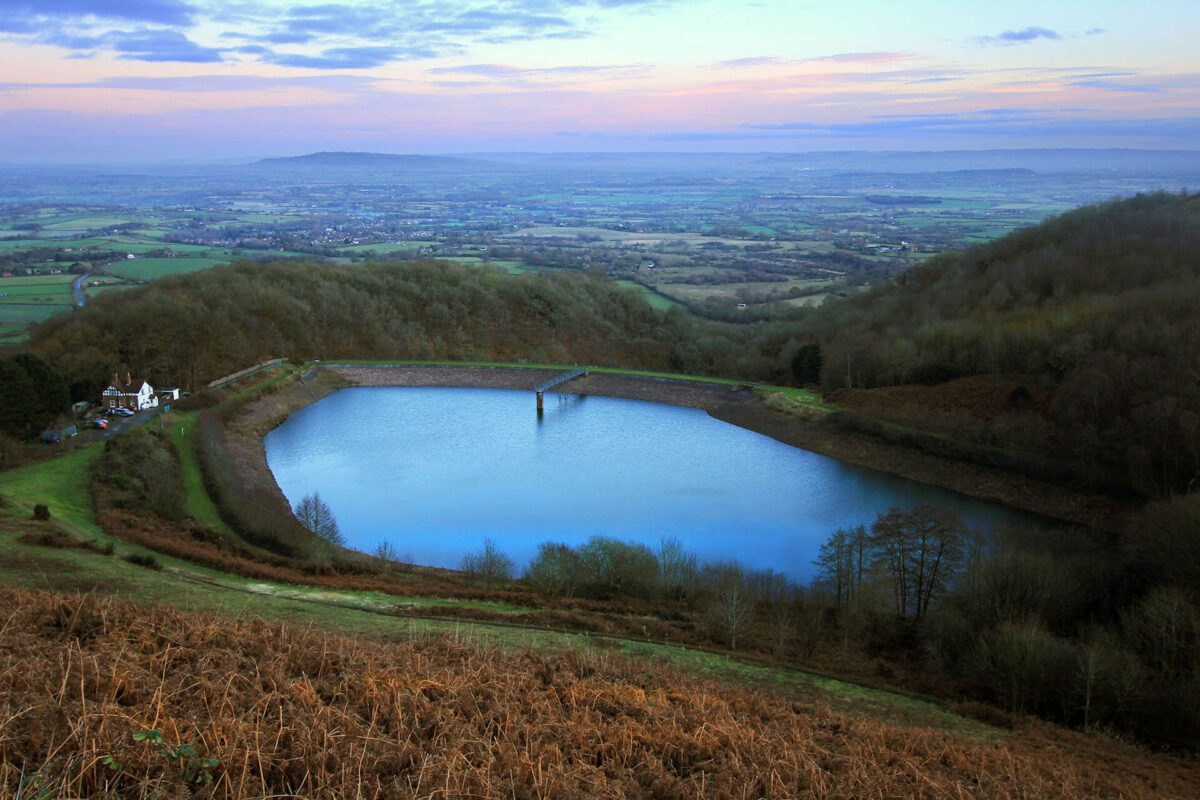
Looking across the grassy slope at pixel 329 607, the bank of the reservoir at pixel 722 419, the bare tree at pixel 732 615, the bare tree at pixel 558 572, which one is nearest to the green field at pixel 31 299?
the bank of the reservoir at pixel 722 419

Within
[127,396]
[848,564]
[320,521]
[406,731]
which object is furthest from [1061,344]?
[127,396]

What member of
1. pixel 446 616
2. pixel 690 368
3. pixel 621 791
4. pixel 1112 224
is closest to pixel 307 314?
pixel 690 368

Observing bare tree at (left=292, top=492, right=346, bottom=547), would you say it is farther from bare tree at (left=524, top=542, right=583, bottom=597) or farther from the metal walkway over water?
the metal walkway over water

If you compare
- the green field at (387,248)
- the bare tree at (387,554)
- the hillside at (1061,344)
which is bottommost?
the bare tree at (387,554)

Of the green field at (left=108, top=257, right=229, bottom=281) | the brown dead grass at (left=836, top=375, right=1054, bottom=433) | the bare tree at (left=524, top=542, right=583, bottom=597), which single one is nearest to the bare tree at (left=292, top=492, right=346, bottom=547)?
the bare tree at (left=524, top=542, right=583, bottom=597)

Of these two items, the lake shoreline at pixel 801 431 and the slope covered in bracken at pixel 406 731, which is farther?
the lake shoreline at pixel 801 431

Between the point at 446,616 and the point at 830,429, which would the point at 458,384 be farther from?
the point at 446,616

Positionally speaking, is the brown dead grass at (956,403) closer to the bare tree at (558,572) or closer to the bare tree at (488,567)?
the bare tree at (558,572)

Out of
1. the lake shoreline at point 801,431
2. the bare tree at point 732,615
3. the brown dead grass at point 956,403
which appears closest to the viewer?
the bare tree at point 732,615
